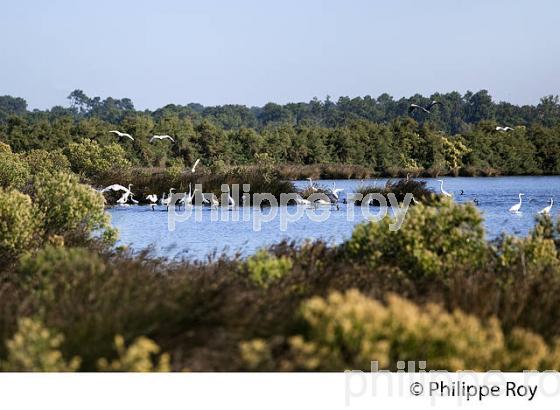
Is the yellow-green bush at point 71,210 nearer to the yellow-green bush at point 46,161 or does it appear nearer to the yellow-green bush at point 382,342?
the yellow-green bush at point 382,342

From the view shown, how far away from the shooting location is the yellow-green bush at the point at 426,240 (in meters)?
9.37

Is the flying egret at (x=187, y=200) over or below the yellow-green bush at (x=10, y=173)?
below

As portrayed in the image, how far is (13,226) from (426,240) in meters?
5.48

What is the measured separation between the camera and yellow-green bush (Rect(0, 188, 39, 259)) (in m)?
12.3

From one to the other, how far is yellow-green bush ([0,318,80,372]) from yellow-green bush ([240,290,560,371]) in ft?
3.58

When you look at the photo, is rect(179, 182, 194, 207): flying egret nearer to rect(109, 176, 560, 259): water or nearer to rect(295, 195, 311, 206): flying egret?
rect(109, 176, 560, 259): water

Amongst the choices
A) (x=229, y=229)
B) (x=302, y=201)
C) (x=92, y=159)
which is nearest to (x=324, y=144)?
(x=92, y=159)

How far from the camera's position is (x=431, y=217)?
9.54m

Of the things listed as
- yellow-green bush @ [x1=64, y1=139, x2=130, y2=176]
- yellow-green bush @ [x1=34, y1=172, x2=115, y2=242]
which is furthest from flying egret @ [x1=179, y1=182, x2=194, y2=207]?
yellow-green bush @ [x1=34, y1=172, x2=115, y2=242]

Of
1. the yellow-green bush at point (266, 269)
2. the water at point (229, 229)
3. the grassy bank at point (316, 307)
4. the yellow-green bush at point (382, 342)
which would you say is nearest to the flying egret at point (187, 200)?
the water at point (229, 229)

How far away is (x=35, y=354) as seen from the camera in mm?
5773

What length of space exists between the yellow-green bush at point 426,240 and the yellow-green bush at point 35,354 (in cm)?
409

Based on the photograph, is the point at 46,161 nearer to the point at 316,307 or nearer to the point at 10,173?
the point at 10,173

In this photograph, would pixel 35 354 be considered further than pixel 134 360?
Yes
